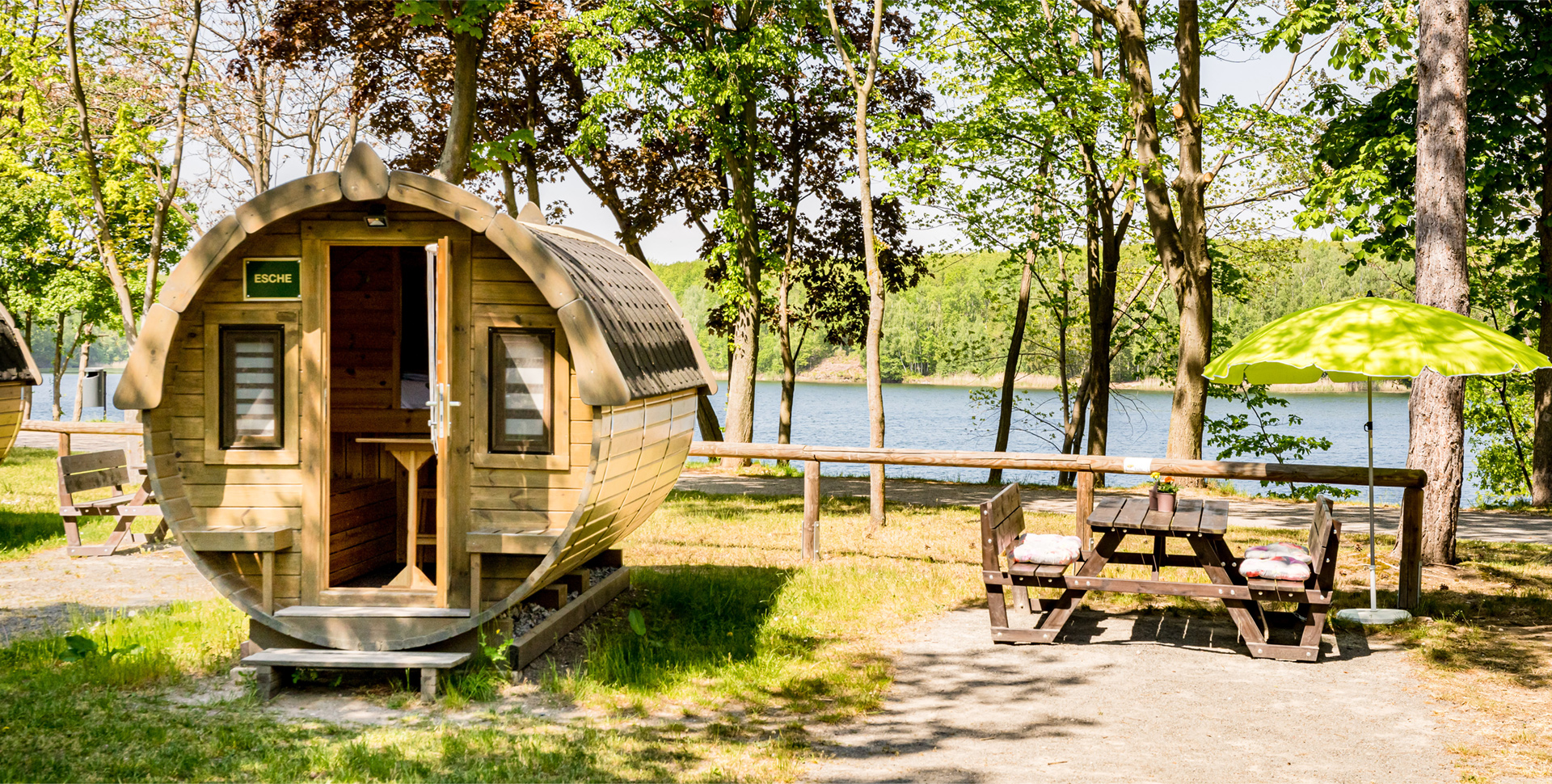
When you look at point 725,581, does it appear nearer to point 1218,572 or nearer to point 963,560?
point 963,560

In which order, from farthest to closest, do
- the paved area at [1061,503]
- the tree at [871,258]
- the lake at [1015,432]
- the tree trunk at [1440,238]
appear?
the lake at [1015,432], the paved area at [1061,503], the tree at [871,258], the tree trunk at [1440,238]

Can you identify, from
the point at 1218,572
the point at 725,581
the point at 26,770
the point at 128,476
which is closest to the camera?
the point at 26,770

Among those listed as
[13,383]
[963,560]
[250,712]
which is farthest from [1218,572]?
[13,383]

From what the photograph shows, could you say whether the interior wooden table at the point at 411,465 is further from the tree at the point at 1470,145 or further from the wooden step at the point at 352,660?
the tree at the point at 1470,145

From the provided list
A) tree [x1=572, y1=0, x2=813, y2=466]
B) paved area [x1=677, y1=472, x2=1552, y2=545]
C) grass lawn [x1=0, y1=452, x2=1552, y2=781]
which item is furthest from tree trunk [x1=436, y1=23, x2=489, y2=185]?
grass lawn [x1=0, y1=452, x2=1552, y2=781]

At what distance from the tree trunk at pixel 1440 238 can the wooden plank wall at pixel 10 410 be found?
12863 millimetres

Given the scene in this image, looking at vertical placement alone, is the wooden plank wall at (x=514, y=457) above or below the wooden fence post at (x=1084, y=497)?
above

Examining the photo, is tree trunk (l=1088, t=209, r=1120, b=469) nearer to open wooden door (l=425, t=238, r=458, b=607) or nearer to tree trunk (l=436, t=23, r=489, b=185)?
tree trunk (l=436, t=23, r=489, b=185)

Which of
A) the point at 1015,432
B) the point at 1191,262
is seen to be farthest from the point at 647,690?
the point at 1015,432

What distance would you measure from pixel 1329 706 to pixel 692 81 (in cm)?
1282

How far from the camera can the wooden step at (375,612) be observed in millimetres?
6457

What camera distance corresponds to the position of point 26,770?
16.7 ft

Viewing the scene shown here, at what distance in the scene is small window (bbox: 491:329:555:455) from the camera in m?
6.55

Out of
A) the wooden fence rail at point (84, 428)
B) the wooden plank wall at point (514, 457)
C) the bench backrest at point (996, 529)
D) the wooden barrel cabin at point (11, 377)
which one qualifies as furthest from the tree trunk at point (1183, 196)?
the wooden barrel cabin at point (11, 377)
